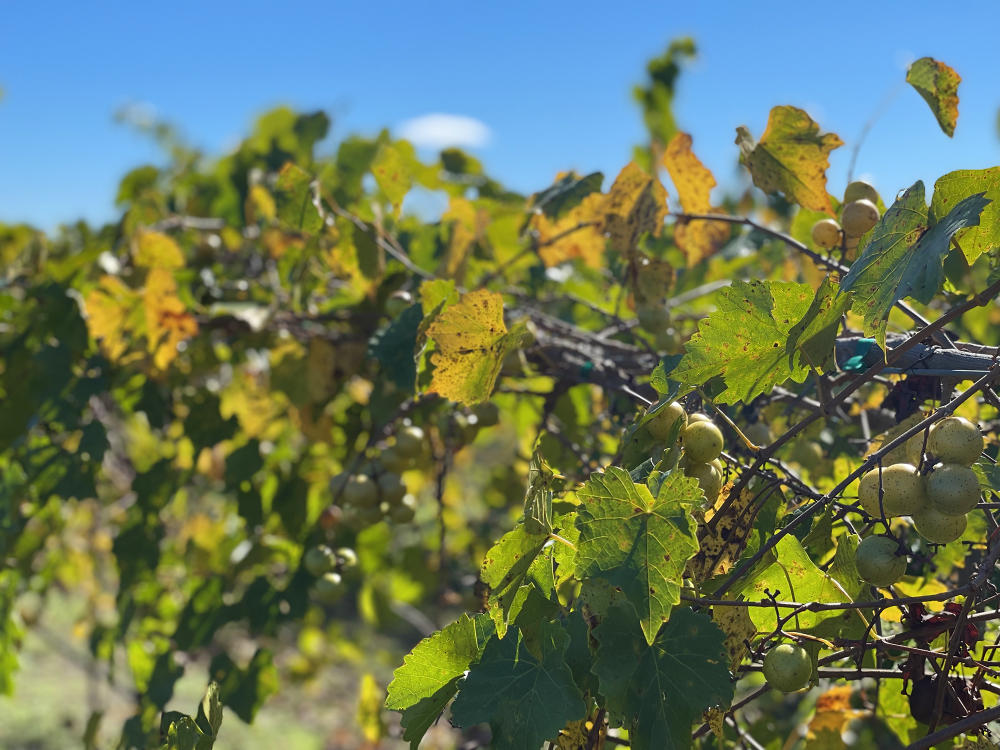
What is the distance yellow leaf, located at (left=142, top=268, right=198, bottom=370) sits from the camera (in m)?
1.72

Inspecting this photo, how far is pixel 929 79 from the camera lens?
1.11 m

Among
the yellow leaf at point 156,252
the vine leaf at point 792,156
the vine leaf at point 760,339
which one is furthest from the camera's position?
the yellow leaf at point 156,252

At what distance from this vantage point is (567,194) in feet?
5.31

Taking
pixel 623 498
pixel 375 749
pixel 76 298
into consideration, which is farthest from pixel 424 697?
pixel 375 749

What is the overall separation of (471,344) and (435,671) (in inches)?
17.8

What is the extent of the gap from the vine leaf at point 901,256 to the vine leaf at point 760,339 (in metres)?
0.03

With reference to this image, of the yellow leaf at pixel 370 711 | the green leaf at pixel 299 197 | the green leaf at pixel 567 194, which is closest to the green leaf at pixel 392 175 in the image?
the green leaf at pixel 299 197

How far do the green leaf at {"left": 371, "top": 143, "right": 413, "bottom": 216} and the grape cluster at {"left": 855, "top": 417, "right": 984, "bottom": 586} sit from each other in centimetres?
110

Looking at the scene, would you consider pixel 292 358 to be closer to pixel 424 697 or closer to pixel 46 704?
pixel 424 697

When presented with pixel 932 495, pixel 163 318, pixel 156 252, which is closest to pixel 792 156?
pixel 932 495

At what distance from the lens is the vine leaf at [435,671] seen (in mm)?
825

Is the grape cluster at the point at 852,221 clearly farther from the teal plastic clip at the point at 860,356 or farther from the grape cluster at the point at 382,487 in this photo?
the grape cluster at the point at 382,487

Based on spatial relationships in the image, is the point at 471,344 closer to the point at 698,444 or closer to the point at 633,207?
the point at 698,444

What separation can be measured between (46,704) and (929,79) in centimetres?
585
